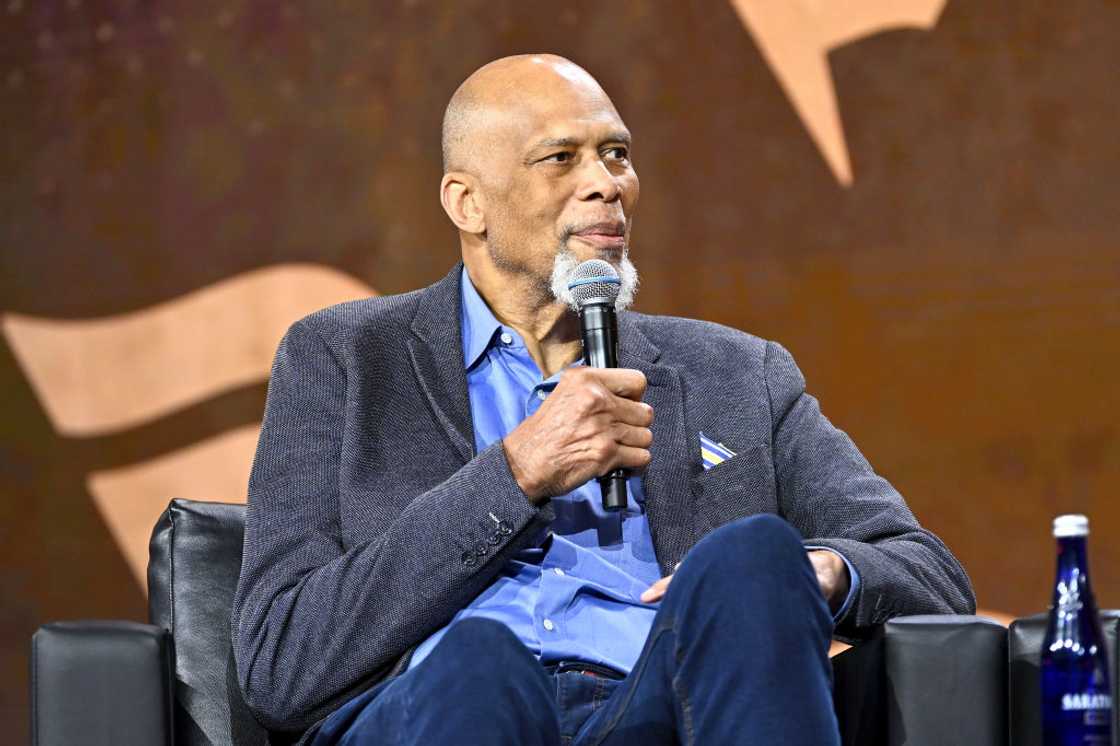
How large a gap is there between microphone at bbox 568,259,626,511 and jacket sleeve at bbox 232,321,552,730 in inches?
3.3

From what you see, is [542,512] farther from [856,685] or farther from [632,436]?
[856,685]

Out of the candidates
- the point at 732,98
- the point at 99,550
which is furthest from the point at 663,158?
the point at 99,550

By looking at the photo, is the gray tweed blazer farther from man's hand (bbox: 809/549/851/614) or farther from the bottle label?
the bottle label

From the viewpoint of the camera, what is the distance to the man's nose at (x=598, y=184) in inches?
74.6

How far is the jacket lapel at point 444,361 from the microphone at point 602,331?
0.66 feet

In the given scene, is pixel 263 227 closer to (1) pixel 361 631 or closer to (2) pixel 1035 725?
A: (1) pixel 361 631

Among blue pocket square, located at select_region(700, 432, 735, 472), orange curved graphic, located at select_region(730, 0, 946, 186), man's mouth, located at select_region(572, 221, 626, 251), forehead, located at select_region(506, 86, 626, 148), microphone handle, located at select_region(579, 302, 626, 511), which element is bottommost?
blue pocket square, located at select_region(700, 432, 735, 472)

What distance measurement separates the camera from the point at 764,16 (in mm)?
2951

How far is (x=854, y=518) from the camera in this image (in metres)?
1.82

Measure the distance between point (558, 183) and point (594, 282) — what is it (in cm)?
21

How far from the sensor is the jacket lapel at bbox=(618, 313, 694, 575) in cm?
180

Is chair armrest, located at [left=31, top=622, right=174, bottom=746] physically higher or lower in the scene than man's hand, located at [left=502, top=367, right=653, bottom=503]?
lower

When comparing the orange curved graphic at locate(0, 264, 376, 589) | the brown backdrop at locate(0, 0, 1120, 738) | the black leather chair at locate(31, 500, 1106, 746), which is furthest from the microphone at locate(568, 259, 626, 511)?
the orange curved graphic at locate(0, 264, 376, 589)

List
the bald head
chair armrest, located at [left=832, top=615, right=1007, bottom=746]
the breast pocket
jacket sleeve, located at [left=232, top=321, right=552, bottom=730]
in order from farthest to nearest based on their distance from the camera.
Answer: the bald head → the breast pocket → jacket sleeve, located at [left=232, top=321, right=552, bottom=730] → chair armrest, located at [left=832, top=615, right=1007, bottom=746]
